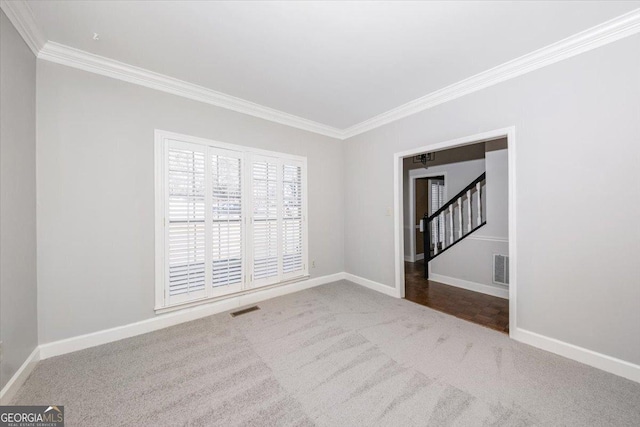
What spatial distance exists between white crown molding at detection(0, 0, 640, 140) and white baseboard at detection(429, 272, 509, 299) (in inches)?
112

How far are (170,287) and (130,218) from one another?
33.5 inches

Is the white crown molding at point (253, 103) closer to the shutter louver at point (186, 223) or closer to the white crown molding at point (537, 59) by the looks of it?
the white crown molding at point (537, 59)

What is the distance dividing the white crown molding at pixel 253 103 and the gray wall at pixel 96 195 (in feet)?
0.32

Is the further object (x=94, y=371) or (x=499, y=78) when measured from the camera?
(x=499, y=78)

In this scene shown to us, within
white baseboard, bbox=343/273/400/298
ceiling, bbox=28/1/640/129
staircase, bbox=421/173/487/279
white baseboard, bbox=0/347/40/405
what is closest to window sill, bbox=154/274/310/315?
white baseboard, bbox=0/347/40/405

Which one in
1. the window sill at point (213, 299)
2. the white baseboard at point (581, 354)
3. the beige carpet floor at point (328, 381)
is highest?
the window sill at point (213, 299)

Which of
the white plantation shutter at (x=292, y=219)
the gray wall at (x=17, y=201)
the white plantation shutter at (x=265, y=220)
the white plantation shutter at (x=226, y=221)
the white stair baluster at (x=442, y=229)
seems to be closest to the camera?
the gray wall at (x=17, y=201)

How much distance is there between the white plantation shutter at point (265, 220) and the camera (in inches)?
131

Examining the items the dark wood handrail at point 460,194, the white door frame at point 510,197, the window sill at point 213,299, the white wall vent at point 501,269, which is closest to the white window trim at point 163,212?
the window sill at point 213,299

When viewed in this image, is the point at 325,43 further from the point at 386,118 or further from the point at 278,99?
the point at 386,118

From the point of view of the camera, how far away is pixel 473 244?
3.91 meters

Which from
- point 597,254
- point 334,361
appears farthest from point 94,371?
point 597,254

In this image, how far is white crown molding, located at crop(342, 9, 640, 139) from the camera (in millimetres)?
1821

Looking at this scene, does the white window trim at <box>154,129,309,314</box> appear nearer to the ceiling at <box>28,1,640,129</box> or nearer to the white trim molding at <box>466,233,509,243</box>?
the ceiling at <box>28,1,640,129</box>
